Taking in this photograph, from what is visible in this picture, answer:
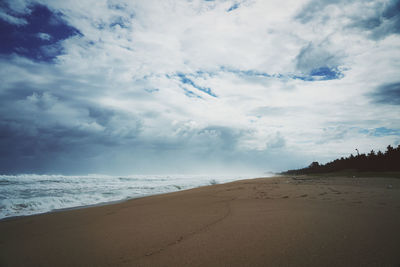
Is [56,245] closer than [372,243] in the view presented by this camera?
No

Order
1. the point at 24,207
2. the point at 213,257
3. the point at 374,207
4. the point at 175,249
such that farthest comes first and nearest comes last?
the point at 24,207 < the point at 374,207 < the point at 175,249 < the point at 213,257

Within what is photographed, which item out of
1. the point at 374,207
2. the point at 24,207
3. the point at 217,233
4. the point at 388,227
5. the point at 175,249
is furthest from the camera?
the point at 24,207

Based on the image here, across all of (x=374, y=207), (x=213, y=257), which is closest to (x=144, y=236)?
(x=213, y=257)

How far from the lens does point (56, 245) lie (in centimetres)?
323

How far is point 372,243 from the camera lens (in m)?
2.33

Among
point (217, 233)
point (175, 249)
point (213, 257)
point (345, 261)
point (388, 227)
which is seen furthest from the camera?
point (217, 233)

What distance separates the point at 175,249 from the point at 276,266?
4.06ft

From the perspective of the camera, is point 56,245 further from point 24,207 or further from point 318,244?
point 24,207

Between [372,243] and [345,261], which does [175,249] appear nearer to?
[345,261]

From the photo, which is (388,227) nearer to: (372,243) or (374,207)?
(372,243)

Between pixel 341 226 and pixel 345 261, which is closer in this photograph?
pixel 345 261

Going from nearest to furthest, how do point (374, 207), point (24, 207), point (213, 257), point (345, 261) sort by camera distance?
point (345, 261), point (213, 257), point (374, 207), point (24, 207)

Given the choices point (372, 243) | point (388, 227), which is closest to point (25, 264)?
point (372, 243)

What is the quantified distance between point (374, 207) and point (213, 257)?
3879 mm
